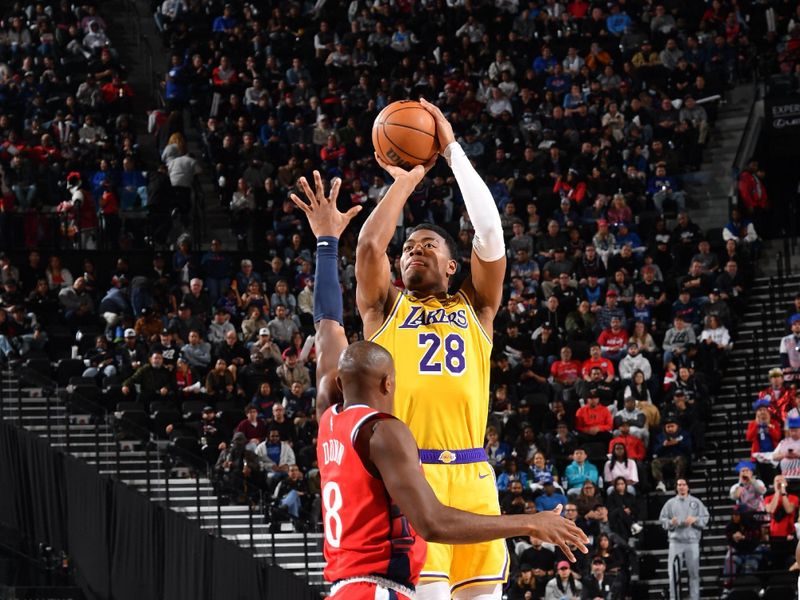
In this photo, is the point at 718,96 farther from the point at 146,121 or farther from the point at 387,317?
the point at 387,317

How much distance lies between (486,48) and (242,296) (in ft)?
29.7

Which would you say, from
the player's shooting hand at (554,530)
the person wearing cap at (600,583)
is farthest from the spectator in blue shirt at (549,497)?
the player's shooting hand at (554,530)

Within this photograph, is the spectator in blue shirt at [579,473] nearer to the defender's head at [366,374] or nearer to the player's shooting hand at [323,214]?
the player's shooting hand at [323,214]

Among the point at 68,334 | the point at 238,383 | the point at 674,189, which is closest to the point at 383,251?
the point at 238,383

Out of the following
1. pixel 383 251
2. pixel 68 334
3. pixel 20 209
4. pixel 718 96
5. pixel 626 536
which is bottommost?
pixel 626 536

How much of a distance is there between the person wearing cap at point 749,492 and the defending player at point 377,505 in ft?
42.1

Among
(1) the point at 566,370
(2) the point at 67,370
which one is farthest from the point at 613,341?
(2) the point at 67,370

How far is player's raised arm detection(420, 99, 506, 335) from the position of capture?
7.46m

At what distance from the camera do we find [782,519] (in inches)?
686

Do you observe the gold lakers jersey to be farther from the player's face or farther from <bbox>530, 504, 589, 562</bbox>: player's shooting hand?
<bbox>530, 504, 589, 562</bbox>: player's shooting hand

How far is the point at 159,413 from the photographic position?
62.7 ft

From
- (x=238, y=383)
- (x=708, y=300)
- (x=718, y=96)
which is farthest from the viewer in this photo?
(x=718, y=96)

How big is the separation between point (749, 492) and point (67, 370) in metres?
9.23

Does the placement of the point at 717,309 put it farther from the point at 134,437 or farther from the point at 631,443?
the point at 134,437
